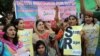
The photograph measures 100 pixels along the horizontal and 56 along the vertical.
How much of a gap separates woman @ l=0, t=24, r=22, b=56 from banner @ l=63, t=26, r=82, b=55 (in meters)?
1.06

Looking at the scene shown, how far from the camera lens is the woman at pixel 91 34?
8.12 meters

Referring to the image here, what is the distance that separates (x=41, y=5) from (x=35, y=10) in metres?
0.20

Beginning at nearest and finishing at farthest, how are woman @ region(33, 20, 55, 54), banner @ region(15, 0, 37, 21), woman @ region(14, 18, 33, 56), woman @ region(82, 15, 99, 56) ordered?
woman @ region(14, 18, 33, 56)
woman @ region(33, 20, 55, 54)
woman @ region(82, 15, 99, 56)
banner @ region(15, 0, 37, 21)

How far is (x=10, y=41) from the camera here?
7438 millimetres

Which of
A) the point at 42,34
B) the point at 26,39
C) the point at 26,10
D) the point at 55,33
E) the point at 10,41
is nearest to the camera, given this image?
the point at 10,41

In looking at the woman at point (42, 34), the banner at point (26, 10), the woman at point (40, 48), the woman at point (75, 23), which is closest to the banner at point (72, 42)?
the woman at point (75, 23)

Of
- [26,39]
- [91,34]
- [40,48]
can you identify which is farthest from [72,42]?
[26,39]

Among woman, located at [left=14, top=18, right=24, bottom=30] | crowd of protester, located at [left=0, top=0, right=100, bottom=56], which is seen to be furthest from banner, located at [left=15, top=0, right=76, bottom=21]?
woman, located at [left=14, top=18, right=24, bottom=30]

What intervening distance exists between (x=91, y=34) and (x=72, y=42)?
0.62 meters

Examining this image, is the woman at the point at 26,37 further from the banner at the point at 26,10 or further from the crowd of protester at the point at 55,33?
the banner at the point at 26,10

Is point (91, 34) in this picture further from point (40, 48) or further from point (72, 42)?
Answer: point (40, 48)

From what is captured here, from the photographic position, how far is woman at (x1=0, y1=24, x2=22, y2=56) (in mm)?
7309

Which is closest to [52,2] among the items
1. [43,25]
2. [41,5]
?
[41,5]

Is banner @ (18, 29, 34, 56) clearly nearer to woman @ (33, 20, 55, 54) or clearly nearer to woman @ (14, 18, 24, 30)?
woman @ (14, 18, 24, 30)
